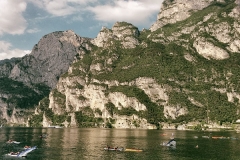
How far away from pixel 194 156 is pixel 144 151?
67.2 ft

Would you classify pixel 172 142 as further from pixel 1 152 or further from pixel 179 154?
pixel 1 152

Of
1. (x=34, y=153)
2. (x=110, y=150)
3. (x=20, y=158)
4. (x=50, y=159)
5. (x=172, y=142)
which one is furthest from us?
(x=172, y=142)

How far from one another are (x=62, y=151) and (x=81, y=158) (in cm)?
1889

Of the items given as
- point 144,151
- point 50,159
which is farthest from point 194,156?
point 50,159

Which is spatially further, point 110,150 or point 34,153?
point 110,150

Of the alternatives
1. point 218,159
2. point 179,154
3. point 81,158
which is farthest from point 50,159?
point 218,159

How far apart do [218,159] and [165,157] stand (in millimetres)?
17157

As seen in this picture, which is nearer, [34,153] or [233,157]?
[233,157]

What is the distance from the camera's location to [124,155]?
10944 centimetres

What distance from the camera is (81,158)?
99625 mm

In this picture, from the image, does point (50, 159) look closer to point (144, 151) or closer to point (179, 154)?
point (144, 151)

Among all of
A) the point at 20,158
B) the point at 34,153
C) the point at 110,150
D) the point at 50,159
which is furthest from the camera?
the point at 110,150

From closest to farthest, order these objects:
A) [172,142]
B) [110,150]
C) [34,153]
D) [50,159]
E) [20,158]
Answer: [50,159] → [20,158] → [34,153] → [110,150] → [172,142]

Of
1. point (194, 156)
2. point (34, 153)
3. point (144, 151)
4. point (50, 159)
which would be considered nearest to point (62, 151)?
point (34, 153)
